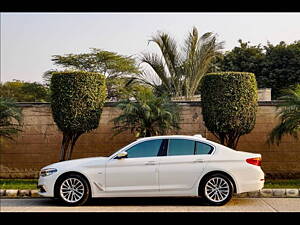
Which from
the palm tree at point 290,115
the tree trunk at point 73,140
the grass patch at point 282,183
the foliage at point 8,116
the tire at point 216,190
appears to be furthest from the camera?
the tree trunk at point 73,140

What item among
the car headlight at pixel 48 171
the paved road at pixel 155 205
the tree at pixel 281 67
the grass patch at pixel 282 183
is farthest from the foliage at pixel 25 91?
the car headlight at pixel 48 171

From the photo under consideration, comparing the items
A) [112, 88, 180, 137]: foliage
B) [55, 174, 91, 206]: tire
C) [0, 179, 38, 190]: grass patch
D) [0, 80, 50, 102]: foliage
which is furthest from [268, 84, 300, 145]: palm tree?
[0, 80, 50, 102]: foliage

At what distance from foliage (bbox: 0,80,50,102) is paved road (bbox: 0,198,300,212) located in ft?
89.1

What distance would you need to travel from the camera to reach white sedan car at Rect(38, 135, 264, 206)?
10.7 m

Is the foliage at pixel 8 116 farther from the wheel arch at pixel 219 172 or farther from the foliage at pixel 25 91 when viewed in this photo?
the foliage at pixel 25 91

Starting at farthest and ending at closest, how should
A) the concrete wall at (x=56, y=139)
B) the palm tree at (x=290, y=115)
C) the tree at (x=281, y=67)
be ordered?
the tree at (x=281, y=67), the concrete wall at (x=56, y=139), the palm tree at (x=290, y=115)

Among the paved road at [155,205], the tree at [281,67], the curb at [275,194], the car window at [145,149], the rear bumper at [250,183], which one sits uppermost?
the tree at [281,67]

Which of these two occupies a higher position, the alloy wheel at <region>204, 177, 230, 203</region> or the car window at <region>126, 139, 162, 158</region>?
the car window at <region>126, 139, 162, 158</region>

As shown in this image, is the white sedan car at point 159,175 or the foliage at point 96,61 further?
the foliage at point 96,61

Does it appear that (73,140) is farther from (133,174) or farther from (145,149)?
(133,174)

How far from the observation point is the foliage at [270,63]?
1414 inches

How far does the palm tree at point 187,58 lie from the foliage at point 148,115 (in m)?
4.52

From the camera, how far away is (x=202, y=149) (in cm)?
1095

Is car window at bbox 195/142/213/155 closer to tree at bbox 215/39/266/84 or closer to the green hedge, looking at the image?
the green hedge
